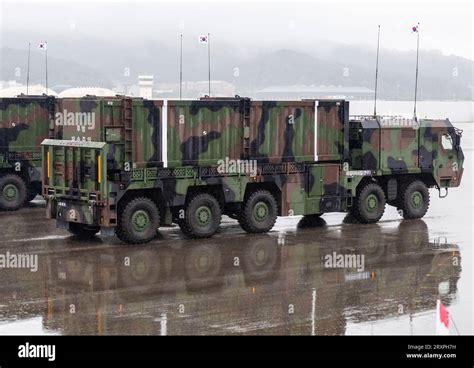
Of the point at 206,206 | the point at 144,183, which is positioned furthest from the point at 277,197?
the point at 144,183

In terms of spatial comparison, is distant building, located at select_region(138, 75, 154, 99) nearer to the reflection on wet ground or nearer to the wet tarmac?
the wet tarmac

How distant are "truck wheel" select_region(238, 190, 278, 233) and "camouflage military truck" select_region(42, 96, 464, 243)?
2 centimetres

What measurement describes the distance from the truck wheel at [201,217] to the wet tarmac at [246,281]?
27 cm

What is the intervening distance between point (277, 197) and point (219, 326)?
28.4 feet

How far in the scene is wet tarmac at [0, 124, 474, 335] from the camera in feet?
37.3

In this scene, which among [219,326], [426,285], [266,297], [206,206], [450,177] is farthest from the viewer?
[450,177]

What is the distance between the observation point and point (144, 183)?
17.6 metres

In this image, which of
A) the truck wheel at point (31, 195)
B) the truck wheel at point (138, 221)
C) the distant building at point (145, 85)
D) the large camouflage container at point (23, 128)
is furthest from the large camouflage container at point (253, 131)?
the distant building at point (145, 85)

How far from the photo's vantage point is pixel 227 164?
18844 mm

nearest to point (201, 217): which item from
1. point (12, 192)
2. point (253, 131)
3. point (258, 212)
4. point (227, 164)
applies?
point (227, 164)

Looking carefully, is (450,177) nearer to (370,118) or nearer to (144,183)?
(370,118)

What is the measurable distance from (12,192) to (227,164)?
7382mm

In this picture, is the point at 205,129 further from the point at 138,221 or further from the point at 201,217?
the point at 138,221

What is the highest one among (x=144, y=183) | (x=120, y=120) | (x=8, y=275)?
(x=120, y=120)
